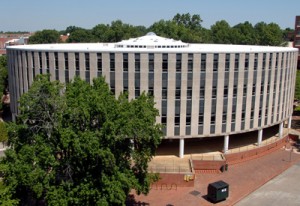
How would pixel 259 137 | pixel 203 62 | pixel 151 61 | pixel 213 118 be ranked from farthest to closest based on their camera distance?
pixel 259 137 < pixel 213 118 < pixel 203 62 < pixel 151 61

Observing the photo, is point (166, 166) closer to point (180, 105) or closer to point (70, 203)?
point (180, 105)

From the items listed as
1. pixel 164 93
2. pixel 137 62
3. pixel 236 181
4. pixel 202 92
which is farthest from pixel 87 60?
pixel 236 181

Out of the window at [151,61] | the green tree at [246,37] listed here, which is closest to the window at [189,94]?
the window at [151,61]

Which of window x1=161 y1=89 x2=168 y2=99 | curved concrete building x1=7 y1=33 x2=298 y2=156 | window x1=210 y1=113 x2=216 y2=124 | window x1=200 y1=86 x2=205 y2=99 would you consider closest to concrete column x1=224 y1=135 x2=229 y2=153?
curved concrete building x1=7 y1=33 x2=298 y2=156

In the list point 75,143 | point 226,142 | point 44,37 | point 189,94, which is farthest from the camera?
Answer: point 44,37

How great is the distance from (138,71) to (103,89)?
51.4 ft

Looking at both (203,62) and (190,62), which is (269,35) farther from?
(190,62)

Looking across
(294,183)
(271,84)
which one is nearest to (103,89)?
(294,183)

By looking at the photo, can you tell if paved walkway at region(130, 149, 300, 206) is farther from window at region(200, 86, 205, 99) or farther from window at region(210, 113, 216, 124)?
window at region(200, 86, 205, 99)

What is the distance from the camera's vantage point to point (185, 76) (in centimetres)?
4041

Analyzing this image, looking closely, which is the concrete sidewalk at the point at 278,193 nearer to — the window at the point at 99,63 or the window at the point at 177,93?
the window at the point at 177,93

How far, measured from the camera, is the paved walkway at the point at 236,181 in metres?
33.7

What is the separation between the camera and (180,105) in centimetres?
4112

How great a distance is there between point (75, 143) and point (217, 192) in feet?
55.5
